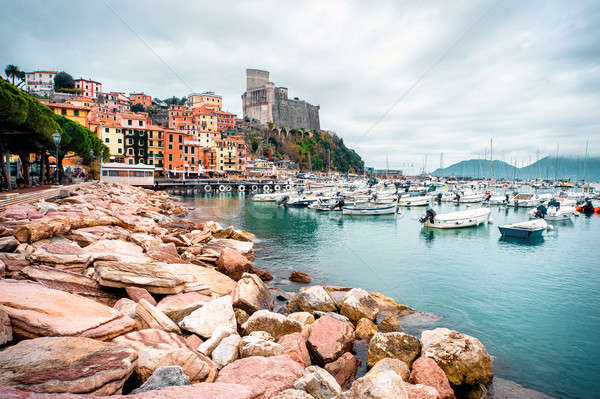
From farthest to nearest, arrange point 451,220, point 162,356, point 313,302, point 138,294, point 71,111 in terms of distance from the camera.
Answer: point 71,111, point 451,220, point 313,302, point 138,294, point 162,356

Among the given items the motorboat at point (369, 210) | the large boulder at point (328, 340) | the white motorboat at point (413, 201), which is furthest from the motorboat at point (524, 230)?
the large boulder at point (328, 340)

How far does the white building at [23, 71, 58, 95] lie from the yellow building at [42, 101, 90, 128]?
4719 cm

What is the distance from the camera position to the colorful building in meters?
92.2

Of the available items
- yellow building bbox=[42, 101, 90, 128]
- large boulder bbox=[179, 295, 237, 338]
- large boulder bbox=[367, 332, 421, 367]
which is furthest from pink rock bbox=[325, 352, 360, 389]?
yellow building bbox=[42, 101, 90, 128]

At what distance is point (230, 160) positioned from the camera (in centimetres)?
8531

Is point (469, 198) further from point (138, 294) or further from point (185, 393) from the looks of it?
point (185, 393)

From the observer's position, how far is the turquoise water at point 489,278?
9.43 m

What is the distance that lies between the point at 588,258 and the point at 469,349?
71.3ft

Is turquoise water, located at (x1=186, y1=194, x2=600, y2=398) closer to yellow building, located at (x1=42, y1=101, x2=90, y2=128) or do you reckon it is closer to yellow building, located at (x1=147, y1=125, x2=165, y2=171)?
yellow building, located at (x1=42, y1=101, x2=90, y2=128)

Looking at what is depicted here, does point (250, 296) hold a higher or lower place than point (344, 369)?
higher

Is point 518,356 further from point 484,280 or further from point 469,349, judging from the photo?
point 484,280

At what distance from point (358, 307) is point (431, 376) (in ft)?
12.1

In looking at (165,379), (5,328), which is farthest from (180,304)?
(5,328)

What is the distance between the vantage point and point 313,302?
10.4m
